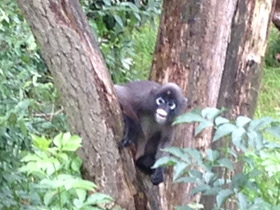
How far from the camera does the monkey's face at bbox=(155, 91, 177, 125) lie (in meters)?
3.58

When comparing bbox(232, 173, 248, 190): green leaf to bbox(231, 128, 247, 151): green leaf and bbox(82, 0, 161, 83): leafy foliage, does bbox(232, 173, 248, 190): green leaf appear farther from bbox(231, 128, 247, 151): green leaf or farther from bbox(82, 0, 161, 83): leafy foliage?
bbox(82, 0, 161, 83): leafy foliage

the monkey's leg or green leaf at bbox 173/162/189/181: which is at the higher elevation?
green leaf at bbox 173/162/189/181

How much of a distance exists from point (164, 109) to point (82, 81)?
2.45 feet

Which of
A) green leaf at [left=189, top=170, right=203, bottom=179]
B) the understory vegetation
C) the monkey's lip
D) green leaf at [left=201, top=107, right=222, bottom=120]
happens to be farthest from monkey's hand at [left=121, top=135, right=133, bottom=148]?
green leaf at [left=201, top=107, right=222, bottom=120]

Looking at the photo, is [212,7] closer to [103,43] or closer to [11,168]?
[11,168]

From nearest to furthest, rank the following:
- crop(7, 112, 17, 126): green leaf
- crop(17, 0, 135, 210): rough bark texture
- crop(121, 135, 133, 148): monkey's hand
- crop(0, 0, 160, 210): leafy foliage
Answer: crop(17, 0, 135, 210): rough bark texture
crop(121, 135, 133, 148): monkey's hand
crop(7, 112, 17, 126): green leaf
crop(0, 0, 160, 210): leafy foliage

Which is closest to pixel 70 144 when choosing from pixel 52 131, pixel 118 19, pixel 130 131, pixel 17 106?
pixel 130 131

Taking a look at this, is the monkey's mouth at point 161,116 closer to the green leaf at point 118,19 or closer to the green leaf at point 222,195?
the green leaf at point 222,195

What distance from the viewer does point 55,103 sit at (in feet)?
15.8

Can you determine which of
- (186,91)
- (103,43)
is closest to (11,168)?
(186,91)

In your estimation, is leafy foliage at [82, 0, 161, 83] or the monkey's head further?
leafy foliage at [82, 0, 161, 83]

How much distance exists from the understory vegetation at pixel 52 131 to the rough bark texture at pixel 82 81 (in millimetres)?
93

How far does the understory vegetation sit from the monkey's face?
46 centimetres

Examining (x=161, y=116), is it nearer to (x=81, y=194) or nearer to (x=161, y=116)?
(x=161, y=116)
